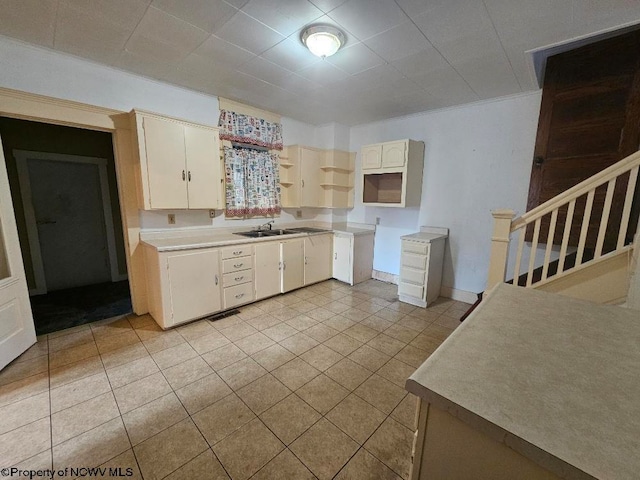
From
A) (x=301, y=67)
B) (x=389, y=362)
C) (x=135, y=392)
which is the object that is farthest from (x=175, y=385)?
(x=301, y=67)

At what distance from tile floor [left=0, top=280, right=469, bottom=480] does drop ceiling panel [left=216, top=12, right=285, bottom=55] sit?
8.31ft

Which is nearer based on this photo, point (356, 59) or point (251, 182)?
point (356, 59)

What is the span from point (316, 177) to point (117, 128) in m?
2.48

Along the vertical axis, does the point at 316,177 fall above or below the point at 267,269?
above

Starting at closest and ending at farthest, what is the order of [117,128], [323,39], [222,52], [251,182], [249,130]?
[323,39]
[222,52]
[117,128]
[249,130]
[251,182]

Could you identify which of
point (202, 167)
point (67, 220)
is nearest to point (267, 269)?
point (202, 167)

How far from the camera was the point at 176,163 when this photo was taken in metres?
2.71

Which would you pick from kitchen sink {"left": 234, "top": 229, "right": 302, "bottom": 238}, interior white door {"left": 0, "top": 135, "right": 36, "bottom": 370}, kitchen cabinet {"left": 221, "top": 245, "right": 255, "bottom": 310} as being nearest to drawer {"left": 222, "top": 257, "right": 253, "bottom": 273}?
kitchen cabinet {"left": 221, "top": 245, "right": 255, "bottom": 310}

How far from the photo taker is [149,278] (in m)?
2.79

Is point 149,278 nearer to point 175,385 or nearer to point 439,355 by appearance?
point 175,385

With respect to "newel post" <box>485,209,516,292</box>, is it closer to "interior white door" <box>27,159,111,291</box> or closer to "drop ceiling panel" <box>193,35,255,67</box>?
"drop ceiling panel" <box>193,35,255,67</box>

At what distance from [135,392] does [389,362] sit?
1.90 m

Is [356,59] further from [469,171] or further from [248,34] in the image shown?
[469,171]

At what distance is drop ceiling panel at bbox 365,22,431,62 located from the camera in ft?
6.02
